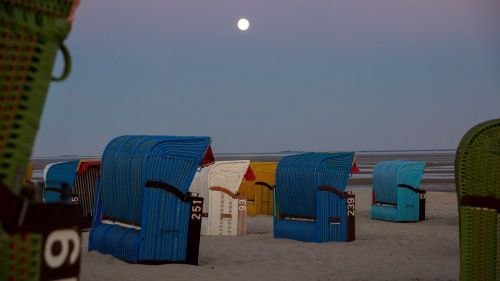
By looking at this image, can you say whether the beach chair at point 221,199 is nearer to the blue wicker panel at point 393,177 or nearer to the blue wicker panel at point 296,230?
the blue wicker panel at point 296,230

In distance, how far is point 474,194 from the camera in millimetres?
6672

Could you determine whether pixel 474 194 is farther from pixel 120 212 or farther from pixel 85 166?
pixel 85 166

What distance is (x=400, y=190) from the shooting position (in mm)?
21156

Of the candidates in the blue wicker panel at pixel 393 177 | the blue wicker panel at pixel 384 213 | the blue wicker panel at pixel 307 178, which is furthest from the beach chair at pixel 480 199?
the blue wicker panel at pixel 384 213

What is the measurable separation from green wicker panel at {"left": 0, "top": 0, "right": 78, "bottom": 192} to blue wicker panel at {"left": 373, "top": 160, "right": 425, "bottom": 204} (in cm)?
1920

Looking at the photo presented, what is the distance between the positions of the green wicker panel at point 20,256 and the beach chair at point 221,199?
13741 millimetres

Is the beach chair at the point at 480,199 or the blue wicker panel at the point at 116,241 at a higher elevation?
the beach chair at the point at 480,199

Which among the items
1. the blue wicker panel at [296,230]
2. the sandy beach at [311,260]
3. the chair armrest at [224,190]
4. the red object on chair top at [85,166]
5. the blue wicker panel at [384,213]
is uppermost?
the red object on chair top at [85,166]

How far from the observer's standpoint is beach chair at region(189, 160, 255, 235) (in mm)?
16562

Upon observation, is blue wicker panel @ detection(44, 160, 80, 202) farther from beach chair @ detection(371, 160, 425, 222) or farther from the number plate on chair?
the number plate on chair

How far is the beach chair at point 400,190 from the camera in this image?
21125 mm

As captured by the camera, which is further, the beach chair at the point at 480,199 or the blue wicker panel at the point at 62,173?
the blue wicker panel at the point at 62,173

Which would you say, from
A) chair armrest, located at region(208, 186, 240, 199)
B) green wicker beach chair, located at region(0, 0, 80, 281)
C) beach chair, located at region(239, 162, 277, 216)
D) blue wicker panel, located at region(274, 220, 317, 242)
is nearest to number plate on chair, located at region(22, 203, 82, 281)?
green wicker beach chair, located at region(0, 0, 80, 281)

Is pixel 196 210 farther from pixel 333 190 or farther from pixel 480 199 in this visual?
pixel 480 199
